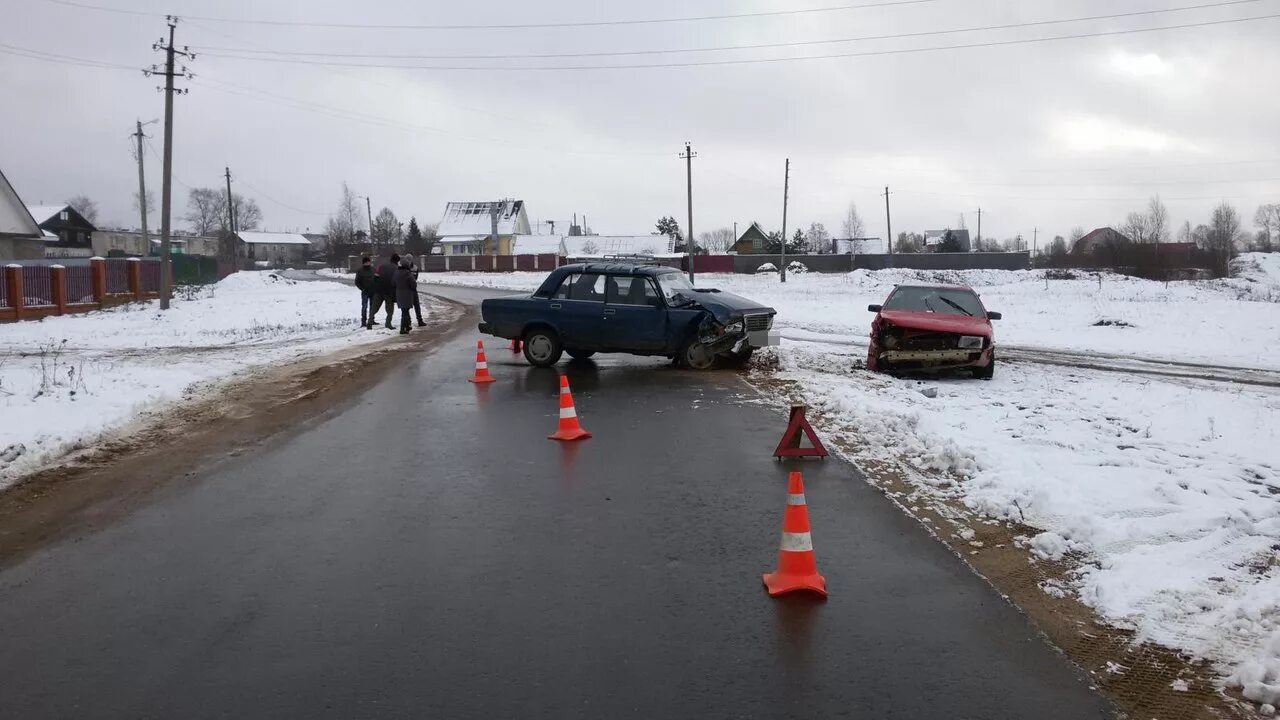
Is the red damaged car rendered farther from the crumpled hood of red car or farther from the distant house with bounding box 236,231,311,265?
the distant house with bounding box 236,231,311,265

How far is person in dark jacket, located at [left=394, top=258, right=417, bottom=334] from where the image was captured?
21.5m

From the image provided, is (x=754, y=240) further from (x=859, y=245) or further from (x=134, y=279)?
(x=134, y=279)

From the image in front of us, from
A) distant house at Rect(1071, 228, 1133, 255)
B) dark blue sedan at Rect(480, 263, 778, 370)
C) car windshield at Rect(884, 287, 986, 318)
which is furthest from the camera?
distant house at Rect(1071, 228, 1133, 255)

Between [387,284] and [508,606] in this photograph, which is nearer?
[508,606]

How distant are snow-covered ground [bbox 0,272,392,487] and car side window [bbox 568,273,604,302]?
18.9 feet

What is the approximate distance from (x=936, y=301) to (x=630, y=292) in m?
5.16

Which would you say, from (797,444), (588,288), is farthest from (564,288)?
(797,444)

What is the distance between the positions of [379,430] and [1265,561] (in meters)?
7.86

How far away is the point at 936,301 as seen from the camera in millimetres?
15031

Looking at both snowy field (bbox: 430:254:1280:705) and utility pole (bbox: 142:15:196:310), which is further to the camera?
utility pole (bbox: 142:15:196:310)

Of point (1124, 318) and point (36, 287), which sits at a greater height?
point (36, 287)

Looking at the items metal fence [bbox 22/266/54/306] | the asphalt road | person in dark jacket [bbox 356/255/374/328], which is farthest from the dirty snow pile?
metal fence [bbox 22/266/54/306]

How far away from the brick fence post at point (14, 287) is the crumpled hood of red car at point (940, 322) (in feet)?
83.7

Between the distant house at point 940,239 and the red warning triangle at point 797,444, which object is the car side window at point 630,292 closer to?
the red warning triangle at point 797,444
